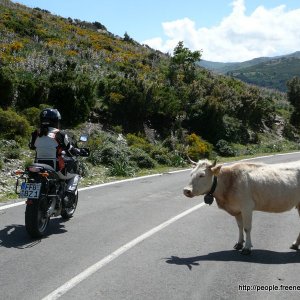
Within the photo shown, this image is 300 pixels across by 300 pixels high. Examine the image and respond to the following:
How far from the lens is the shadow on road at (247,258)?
270 inches

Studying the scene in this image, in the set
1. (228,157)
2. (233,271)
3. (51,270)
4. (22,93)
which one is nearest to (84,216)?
(51,270)

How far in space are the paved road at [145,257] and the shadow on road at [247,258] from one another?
15 millimetres

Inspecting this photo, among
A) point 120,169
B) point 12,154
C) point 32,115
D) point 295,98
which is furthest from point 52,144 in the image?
point 295,98

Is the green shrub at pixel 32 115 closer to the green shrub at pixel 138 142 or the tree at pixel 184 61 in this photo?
the green shrub at pixel 138 142

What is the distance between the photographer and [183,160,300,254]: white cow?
717 centimetres

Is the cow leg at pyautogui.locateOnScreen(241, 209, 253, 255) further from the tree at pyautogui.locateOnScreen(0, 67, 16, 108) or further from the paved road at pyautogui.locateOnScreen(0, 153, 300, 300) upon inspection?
the tree at pyautogui.locateOnScreen(0, 67, 16, 108)

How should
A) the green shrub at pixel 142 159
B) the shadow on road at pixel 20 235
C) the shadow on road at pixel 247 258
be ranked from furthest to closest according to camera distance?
the green shrub at pixel 142 159 → the shadow on road at pixel 20 235 → the shadow on road at pixel 247 258

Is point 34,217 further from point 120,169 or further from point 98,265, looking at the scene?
point 120,169

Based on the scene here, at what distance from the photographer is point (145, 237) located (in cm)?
825

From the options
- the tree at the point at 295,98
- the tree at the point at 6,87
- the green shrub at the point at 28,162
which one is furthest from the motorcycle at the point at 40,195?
the tree at the point at 295,98

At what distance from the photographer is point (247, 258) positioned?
23.2 feet

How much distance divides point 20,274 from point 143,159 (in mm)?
14757

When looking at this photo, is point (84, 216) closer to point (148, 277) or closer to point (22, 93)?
point (148, 277)

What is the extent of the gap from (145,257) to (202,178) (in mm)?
1473
